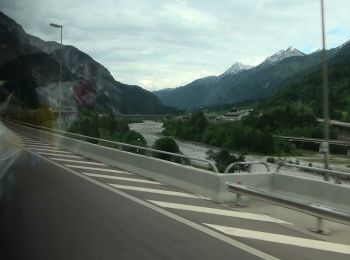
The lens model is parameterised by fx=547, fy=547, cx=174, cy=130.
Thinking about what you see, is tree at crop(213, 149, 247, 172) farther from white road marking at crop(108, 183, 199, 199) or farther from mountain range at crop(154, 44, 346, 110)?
mountain range at crop(154, 44, 346, 110)

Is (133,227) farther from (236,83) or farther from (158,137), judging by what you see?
(236,83)

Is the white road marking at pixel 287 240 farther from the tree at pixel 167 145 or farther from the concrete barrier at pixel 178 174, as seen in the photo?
the tree at pixel 167 145

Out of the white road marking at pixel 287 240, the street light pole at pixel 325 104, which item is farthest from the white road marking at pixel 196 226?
the street light pole at pixel 325 104

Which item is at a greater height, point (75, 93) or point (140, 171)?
point (75, 93)

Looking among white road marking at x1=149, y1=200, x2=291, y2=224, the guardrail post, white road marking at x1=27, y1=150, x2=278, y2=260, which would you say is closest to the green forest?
white road marking at x1=149, y1=200, x2=291, y2=224

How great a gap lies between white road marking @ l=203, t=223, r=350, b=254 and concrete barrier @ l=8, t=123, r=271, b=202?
304cm

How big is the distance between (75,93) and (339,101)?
37.6 feet

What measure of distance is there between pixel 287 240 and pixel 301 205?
3.27ft

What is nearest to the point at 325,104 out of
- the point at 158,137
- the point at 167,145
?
the point at 167,145

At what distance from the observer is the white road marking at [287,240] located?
766cm

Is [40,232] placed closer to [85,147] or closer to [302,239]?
[302,239]

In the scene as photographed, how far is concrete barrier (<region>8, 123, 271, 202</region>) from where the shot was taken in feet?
39.2

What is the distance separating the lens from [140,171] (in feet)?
56.7

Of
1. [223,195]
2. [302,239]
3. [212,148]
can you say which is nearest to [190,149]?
[212,148]
